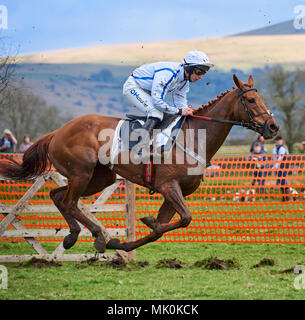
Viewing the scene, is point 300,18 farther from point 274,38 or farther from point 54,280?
point 274,38

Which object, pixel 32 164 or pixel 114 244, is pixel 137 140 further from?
pixel 32 164

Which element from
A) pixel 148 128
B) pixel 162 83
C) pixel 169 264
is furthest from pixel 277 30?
pixel 148 128

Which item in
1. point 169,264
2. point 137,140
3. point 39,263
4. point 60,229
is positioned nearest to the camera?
point 137,140

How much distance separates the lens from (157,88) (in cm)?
673

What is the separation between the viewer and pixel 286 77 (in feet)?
104

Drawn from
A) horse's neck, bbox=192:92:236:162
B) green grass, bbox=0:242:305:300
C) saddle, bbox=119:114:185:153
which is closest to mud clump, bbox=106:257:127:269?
green grass, bbox=0:242:305:300

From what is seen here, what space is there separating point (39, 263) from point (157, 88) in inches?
133

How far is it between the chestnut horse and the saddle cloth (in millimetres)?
146

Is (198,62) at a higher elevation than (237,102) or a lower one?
higher

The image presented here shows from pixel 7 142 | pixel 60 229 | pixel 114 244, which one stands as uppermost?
pixel 7 142

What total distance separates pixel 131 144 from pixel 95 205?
1.86 m

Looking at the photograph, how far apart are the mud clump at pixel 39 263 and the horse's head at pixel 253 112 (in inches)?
142

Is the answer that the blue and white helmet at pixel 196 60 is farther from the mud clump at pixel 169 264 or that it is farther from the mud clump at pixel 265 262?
the mud clump at pixel 265 262
